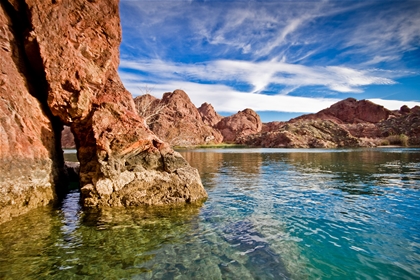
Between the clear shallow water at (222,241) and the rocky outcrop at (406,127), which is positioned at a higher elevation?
the rocky outcrop at (406,127)

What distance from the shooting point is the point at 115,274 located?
227 inches

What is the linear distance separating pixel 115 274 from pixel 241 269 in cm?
320

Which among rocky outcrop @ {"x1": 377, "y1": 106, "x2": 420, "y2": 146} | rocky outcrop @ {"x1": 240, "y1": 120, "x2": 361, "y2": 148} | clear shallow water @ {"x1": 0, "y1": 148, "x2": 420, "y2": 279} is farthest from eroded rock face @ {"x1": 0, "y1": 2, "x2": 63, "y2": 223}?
rocky outcrop @ {"x1": 377, "y1": 106, "x2": 420, "y2": 146}

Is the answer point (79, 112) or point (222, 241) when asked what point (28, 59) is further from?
point (222, 241)

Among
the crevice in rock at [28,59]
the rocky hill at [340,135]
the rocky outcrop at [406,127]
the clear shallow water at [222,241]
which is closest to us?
the clear shallow water at [222,241]

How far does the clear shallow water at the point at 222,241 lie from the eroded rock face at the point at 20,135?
0.90m

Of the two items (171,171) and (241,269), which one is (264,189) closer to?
(171,171)

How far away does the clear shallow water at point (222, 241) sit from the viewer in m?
5.93

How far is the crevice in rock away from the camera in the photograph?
37.0 ft

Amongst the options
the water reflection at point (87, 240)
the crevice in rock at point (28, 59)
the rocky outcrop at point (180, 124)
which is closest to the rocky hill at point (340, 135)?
the rocky outcrop at point (180, 124)

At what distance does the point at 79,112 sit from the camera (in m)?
12.0

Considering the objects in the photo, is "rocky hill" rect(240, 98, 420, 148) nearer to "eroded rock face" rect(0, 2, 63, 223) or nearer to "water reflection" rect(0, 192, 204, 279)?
"water reflection" rect(0, 192, 204, 279)

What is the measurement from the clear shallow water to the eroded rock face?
0.90 m

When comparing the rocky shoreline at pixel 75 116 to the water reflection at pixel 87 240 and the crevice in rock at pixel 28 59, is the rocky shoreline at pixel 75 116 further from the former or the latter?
the water reflection at pixel 87 240
